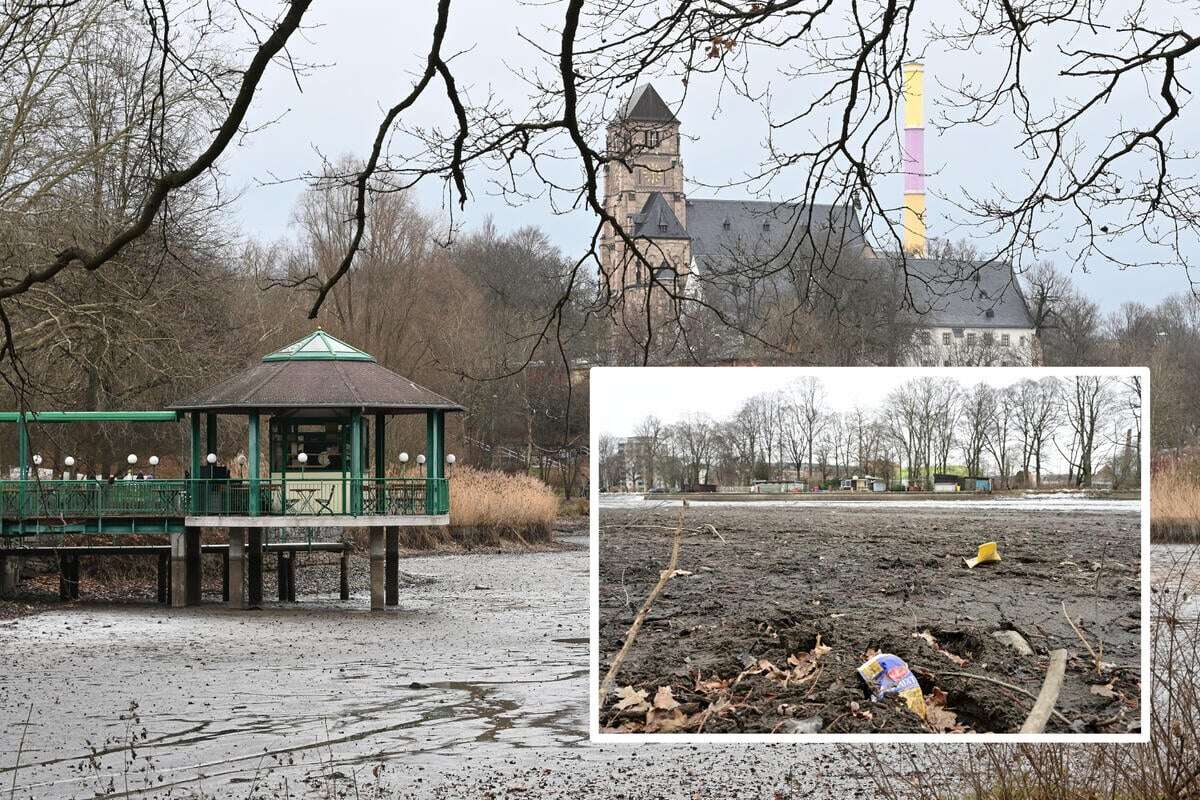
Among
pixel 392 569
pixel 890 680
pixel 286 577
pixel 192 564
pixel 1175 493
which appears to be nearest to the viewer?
pixel 890 680

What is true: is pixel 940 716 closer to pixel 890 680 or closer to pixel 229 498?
pixel 890 680

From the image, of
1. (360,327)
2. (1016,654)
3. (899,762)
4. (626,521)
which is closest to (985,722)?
(1016,654)

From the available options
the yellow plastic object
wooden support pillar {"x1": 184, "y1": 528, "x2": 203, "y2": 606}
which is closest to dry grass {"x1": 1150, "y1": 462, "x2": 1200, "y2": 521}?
wooden support pillar {"x1": 184, "y1": 528, "x2": 203, "y2": 606}

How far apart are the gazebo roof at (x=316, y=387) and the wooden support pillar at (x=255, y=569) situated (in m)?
2.52

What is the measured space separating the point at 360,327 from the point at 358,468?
76.5ft

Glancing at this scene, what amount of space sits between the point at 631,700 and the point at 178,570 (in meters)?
23.3

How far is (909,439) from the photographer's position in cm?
598

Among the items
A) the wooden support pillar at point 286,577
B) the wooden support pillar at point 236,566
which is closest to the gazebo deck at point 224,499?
the wooden support pillar at point 236,566

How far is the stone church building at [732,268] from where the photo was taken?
9.11 meters

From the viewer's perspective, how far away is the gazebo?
87.4 feet

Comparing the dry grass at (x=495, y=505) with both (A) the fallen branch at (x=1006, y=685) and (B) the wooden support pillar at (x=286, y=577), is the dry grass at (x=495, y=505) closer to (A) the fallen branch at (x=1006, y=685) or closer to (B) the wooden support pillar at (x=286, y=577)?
(B) the wooden support pillar at (x=286, y=577)

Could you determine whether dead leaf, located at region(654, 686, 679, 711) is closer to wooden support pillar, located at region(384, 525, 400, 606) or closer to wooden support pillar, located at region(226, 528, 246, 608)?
wooden support pillar, located at region(226, 528, 246, 608)

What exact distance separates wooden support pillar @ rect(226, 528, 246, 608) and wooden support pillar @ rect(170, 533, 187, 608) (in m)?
0.79

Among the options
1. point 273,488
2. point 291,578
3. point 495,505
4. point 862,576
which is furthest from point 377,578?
point 862,576
